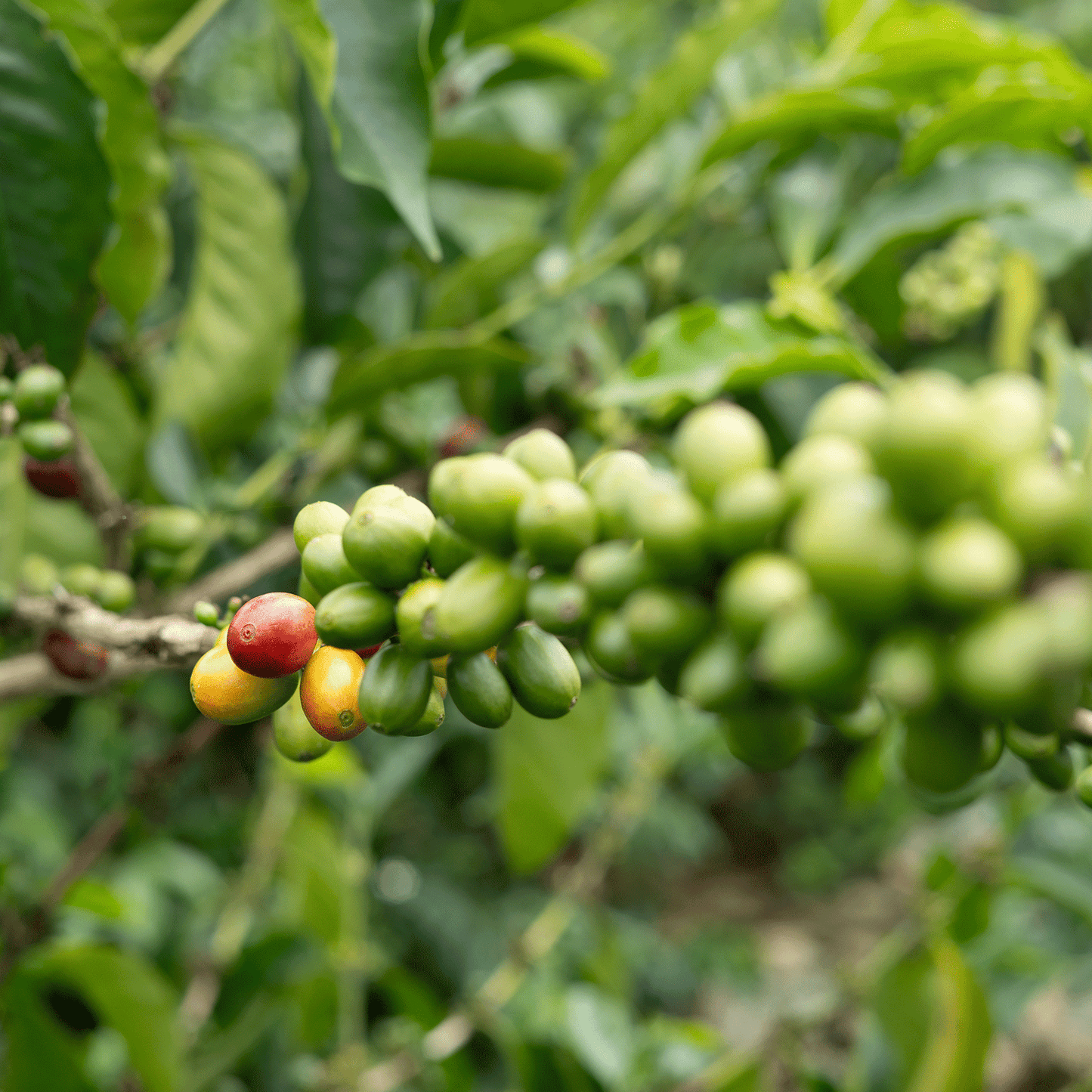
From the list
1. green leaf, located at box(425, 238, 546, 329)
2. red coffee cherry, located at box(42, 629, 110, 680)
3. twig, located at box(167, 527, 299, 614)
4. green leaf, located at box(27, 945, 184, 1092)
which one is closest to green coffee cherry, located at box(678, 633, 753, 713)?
red coffee cherry, located at box(42, 629, 110, 680)

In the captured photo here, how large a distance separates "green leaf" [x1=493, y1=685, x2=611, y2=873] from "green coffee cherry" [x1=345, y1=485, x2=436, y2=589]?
0.99 meters

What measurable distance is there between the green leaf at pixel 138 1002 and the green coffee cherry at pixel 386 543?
107cm

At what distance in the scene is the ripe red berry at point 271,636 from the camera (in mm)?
373

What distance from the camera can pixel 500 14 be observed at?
38.0 inches

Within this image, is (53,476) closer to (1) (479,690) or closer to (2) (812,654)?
(1) (479,690)

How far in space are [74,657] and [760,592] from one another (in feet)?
1.80

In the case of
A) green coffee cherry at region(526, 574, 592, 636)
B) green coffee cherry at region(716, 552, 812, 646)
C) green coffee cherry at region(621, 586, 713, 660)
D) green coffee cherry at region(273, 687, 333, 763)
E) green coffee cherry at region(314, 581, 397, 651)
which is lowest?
green coffee cherry at region(273, 687, 333, 763)

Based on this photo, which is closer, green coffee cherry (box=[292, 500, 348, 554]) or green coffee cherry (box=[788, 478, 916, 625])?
green coffee cherry (box=[788, 478, 916, 625])

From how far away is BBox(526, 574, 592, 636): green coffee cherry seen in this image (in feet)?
1.07

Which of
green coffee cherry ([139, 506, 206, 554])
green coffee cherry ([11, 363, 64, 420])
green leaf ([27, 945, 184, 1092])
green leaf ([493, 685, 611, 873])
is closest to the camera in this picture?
green coffee cherry ([11, 363, 64, 420])

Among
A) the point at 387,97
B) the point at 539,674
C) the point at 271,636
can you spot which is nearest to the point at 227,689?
the point at 271,636

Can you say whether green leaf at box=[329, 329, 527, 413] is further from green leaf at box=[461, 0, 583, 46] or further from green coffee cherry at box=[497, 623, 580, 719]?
green coffee cherry at box=[497, 623, 580, 719]

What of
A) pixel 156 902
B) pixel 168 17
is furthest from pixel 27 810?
pixel 168 17

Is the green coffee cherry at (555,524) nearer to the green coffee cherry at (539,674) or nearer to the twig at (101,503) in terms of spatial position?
the green coffee cherry at (539,674)
